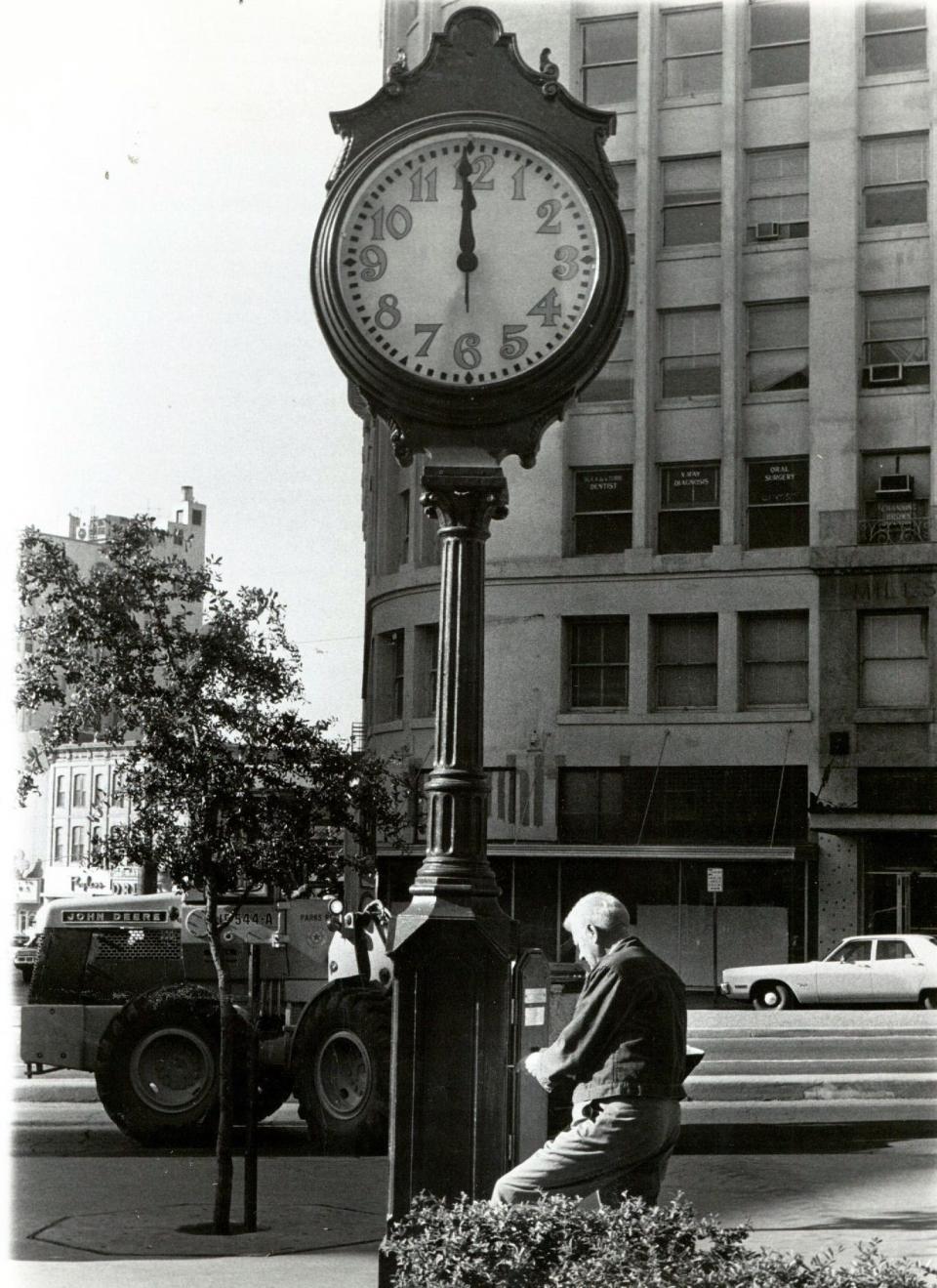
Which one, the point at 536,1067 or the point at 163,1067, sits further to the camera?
the point at 163,1067

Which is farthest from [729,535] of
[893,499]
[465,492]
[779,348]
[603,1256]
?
[603,1256]

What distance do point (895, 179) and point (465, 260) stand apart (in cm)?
189

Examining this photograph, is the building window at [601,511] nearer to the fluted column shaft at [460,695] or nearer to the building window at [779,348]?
the building window at [779,348]

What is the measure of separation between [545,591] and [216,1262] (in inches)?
86.6

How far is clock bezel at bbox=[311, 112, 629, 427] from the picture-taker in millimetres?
Result: 3910

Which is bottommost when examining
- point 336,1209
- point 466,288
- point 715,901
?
point 336,1209

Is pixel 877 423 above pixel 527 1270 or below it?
above

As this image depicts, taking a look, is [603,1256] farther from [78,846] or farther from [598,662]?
[78,846]

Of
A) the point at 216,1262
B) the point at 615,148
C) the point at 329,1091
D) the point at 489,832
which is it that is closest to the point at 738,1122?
the point at 329,1091

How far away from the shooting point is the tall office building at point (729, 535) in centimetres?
500

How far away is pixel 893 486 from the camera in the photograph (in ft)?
16.6

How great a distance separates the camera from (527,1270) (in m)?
2.91

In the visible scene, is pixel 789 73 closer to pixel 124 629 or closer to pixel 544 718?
pixel 544 718

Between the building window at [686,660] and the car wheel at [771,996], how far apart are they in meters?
0.93
